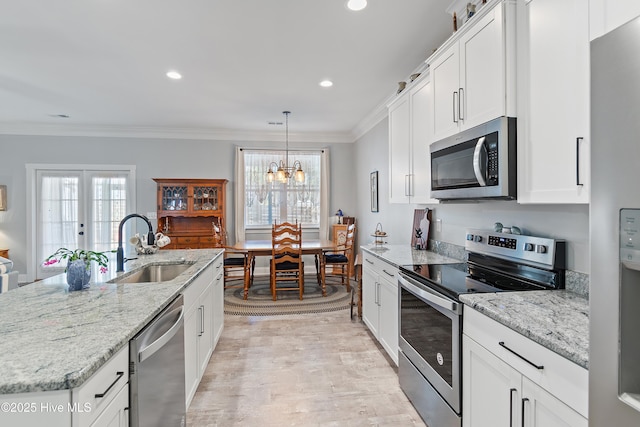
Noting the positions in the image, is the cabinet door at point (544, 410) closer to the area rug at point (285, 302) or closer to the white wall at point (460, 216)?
the white wall at point (460, 216)

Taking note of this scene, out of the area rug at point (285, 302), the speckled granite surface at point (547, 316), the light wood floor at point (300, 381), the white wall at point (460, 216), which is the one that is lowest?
the light wood floor at point (300, 381)

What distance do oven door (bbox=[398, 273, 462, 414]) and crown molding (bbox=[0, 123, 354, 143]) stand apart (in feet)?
14.5

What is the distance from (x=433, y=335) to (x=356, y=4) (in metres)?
2.28

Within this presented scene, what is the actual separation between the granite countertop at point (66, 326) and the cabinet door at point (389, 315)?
1.53 meters

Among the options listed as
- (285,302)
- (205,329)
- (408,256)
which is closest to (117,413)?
(205,329)

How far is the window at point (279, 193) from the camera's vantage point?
6.01 meters

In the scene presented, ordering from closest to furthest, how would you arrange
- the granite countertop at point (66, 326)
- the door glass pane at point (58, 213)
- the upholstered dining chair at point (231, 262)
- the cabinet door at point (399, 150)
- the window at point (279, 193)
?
the granite countertop at point (66, 326), the cabinet door at point (399, 150), the upholstered dining chair at point (231, 262), the door glass pane at point (58, 213), the window at point (279, 193)

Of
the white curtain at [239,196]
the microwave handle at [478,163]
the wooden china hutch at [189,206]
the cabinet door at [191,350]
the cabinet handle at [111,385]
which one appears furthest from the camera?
the white curtain at [239,196]

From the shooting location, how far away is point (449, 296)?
161 cm

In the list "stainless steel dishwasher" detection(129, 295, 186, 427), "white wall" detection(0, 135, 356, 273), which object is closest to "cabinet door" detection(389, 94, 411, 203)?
"stainless steel dishwasher" detection(129, 295, 186, 427)

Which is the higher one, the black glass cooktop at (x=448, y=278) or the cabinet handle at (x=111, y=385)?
the black glass cooktop at (x=448, y=278)

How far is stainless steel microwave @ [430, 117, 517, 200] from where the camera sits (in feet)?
5.21

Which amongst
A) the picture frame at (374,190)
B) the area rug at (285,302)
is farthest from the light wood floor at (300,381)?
the picture frame at (374,190)

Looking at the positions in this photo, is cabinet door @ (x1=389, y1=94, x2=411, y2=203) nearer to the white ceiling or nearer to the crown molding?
the white ceiling
